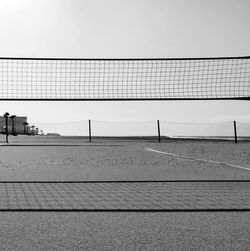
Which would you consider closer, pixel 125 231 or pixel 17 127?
pixel 125 231

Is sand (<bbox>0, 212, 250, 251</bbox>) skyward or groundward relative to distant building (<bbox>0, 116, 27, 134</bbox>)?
groundward

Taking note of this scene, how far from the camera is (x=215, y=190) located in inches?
210

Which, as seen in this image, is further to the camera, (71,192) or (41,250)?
(71,192)

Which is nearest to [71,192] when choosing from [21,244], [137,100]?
[21,244]

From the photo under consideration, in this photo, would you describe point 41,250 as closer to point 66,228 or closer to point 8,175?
point 66,228

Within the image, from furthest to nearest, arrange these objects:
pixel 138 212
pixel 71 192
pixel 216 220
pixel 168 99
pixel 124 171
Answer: pixel 168 99, pixel 124 171, pixel 71 192, pixel 138 212, pixel 216 220

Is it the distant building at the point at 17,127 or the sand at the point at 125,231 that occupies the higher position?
the distant building at the point at 17,127

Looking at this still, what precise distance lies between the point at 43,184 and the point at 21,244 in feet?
10.4

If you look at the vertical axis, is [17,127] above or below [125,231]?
above

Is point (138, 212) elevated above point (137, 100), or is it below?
below

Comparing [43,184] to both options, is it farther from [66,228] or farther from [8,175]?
[66,228]

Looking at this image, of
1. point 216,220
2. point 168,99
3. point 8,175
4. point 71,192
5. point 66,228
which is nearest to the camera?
point 66,228

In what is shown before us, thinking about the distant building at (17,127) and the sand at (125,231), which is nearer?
the sand at (125,231)

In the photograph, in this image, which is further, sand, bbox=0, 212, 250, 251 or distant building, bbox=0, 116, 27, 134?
distant building, bbox=0, 116, 27, 134
